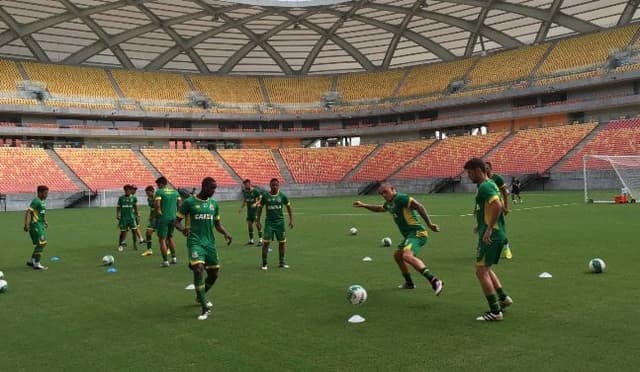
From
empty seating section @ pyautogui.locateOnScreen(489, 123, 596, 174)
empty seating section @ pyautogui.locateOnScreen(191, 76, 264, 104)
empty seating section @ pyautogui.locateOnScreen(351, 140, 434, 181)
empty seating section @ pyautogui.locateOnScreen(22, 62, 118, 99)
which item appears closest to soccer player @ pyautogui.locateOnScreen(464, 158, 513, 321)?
empty seating section @ pyautogui.locateOnScreen(489, 123, 596, 174)

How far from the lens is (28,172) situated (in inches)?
1998

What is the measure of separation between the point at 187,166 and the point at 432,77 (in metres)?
30.6

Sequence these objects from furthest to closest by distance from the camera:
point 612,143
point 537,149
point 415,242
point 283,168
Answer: point 283,168 < point 537,149 < point 612,143 < point 415,242

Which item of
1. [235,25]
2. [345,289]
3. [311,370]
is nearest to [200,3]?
[235,25]

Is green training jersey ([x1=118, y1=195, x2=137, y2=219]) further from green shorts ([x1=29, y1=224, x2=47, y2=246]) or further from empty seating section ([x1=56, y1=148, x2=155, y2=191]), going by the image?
empty seating section ([x1=56, y1=148, x2=155, y2=191])

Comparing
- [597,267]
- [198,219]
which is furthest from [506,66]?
[198,219]

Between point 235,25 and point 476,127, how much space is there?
2824 centimetres

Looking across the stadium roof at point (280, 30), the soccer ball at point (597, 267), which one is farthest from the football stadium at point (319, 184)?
the stadium roof at point (280, 30)

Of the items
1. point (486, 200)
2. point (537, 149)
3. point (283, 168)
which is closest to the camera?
point (486, 200)

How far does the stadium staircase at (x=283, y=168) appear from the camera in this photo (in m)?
63.7

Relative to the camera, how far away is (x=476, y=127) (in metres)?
62.3

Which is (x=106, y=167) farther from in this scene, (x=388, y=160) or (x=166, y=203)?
(x=166, y=203)

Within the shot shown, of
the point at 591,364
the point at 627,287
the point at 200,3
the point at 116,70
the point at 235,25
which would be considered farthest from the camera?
the point at 116,70

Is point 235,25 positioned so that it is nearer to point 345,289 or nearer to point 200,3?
point 200,3
